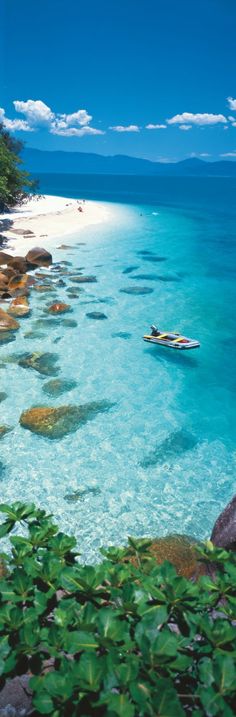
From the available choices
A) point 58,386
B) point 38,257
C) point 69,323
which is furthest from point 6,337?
point 38,257

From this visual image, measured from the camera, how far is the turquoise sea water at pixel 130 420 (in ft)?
36.7

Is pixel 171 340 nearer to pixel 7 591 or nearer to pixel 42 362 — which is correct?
pixel 42 362

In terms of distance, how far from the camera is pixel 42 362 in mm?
17984

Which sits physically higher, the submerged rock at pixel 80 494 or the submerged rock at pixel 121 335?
the submerged rock at pixel 121 335

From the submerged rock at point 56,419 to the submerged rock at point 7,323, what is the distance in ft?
23.3

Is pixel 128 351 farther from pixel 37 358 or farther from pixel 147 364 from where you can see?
pixel 37 358

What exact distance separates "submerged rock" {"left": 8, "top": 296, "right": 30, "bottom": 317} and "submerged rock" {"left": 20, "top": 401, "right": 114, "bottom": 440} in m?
9.26

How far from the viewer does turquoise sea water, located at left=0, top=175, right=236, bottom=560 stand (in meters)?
11.2

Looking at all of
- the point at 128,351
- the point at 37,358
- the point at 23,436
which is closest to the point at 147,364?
the point at 128,351

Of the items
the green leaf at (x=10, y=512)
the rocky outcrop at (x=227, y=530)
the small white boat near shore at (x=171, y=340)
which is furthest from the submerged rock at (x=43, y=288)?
the green leaf at (x=10, y=512)

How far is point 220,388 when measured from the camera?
1761cm

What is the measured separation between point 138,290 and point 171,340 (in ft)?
32.4

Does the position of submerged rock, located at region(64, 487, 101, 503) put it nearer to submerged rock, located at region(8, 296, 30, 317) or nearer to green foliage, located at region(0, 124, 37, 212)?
submerged rock, located at region(8, 296, 30, 317)

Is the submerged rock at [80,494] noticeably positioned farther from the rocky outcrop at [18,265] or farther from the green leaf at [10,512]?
the rocky outcrop at [18,265]
